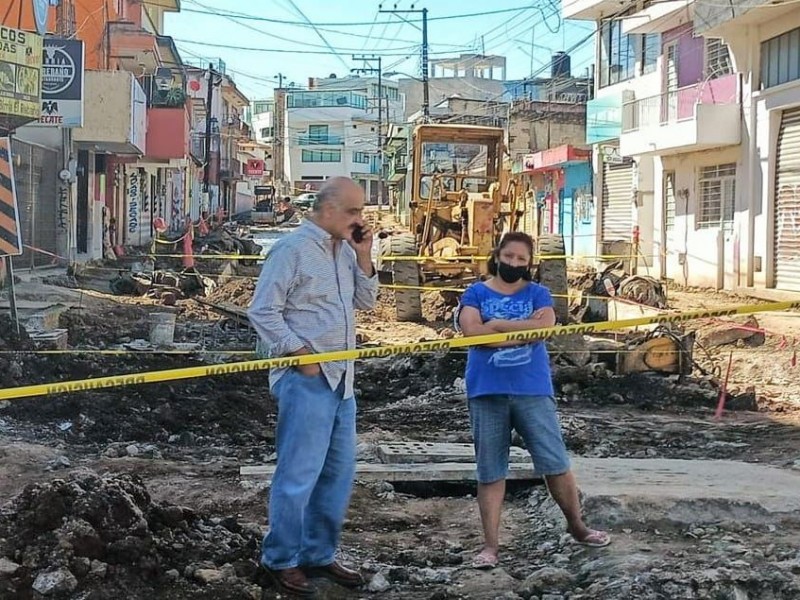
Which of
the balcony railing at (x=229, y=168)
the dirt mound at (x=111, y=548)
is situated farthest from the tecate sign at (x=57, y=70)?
the balcony railing at (x=229, y=168)

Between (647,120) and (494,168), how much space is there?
8581 millimetres

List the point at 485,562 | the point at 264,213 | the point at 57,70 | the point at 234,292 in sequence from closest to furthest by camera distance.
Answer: the point at 485,562
the point at 234,292
the point at 57,70
the point at 264,213

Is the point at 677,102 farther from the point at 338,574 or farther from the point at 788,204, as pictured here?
the point at 338,574

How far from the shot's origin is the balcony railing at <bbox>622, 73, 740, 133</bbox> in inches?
847

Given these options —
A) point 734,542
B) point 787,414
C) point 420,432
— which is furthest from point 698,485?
point 787,414

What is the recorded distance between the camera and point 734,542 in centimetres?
490

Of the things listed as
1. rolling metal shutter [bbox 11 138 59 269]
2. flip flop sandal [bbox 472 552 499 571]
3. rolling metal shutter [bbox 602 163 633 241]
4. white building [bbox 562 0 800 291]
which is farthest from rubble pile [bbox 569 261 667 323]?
flip flop sandal [bbox 472 552 499 571]

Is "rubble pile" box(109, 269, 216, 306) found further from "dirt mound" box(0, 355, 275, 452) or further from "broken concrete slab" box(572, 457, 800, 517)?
"broken concrete slab" box(572, 457, 800, 517)

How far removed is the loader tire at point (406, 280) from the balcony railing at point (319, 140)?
77890 mm

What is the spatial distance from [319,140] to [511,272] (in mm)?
90287

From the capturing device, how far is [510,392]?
4.72 meters

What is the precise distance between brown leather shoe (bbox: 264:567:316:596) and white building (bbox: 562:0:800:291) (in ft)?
54.6

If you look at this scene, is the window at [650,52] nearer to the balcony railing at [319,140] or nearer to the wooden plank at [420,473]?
the wooden plank at [420,473]

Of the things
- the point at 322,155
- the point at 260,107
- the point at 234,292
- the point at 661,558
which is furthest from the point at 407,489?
the point at 260,107
